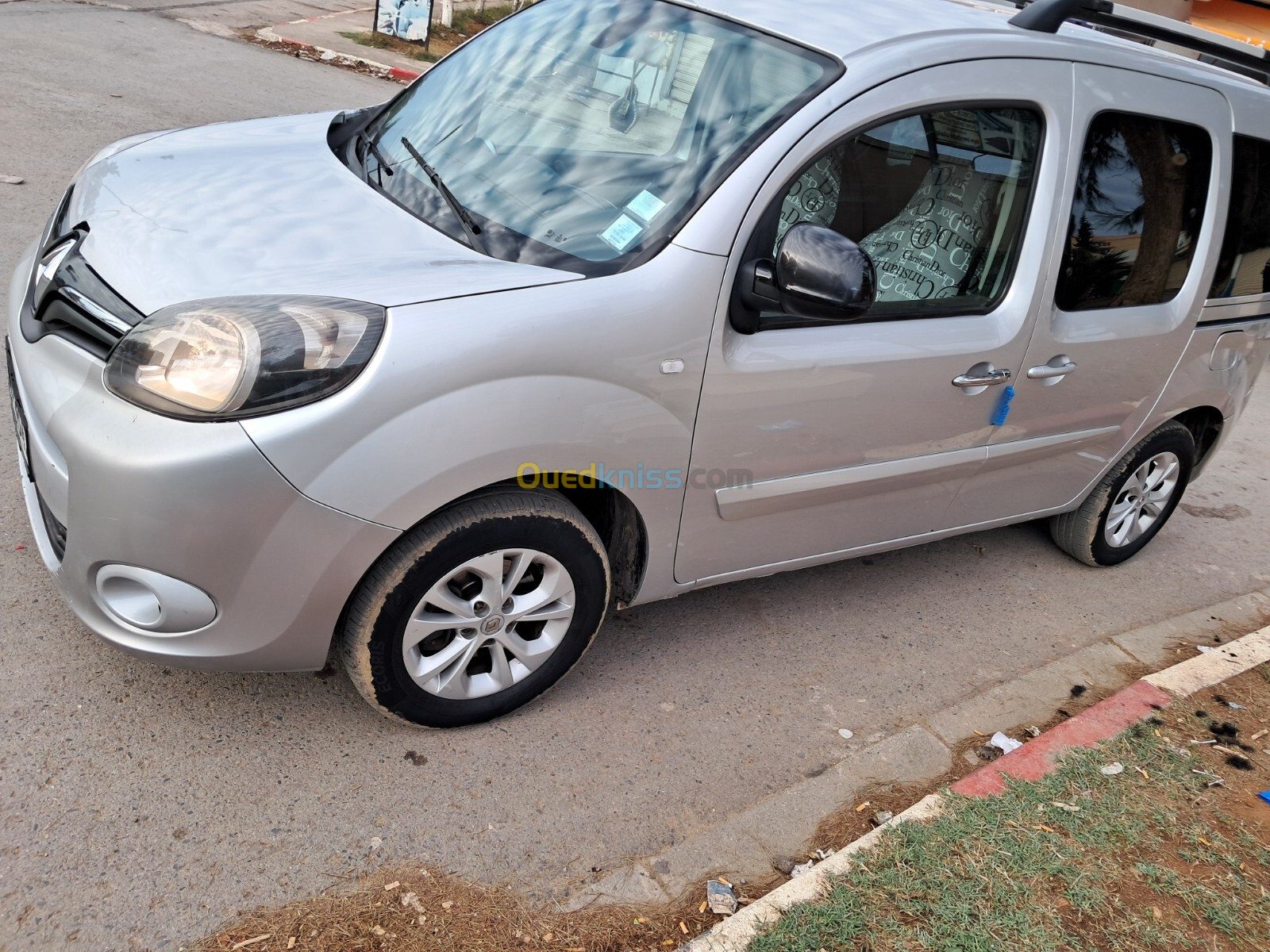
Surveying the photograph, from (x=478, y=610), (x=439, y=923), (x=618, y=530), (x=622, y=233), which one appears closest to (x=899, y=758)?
(x=618, y=530)

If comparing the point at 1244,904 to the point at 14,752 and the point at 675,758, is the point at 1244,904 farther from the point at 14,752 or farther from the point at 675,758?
the point at 14,752

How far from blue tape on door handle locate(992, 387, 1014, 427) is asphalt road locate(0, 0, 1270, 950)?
2.91 feet

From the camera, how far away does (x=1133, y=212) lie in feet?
12.1

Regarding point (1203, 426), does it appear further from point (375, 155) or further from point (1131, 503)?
point (375, 155)

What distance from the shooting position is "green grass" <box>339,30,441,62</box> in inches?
523

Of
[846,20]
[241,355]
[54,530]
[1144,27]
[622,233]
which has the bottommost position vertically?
[54,530]

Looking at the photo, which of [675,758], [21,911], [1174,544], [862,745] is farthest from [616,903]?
[1174,544]

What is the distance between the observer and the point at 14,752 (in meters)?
2.66

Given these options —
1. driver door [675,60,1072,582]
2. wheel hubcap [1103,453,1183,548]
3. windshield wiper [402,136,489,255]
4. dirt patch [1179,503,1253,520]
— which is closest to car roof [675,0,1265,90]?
driver door [675,60,1072,582]

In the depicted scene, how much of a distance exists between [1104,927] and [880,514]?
1.38 meters

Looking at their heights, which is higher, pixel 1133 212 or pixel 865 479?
pixel 1133 212

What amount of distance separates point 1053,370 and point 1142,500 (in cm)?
145

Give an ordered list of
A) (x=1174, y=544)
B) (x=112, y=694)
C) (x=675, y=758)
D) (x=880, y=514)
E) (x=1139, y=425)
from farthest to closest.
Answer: (x=1174, y=544) < (x=1139, y=425) < (x=880, y=514) < (x=675, y=758) < (x=112, y=694)

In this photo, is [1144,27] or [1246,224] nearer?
[1144,27]
